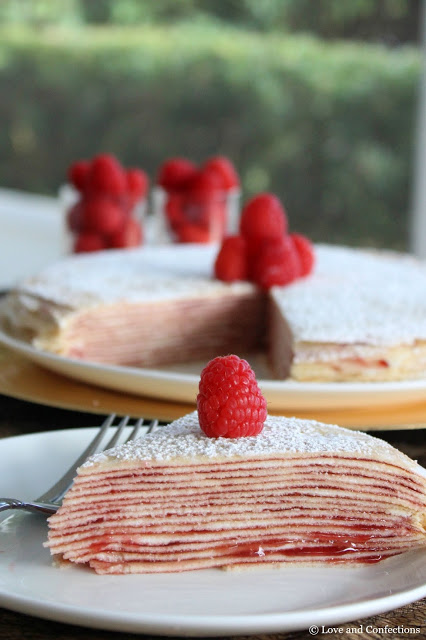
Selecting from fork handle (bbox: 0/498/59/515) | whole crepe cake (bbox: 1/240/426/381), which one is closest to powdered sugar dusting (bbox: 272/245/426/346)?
whole crepe cake (bbox: 1/240/426/381)

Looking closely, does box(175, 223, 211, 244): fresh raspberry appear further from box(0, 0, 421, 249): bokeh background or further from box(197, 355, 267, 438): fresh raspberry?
box(0, 0, 421, 249): bokeh background

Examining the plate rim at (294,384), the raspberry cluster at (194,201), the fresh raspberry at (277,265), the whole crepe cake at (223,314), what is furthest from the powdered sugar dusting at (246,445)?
the raspberry cluster at (194,201)

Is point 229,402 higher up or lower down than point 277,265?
higher up

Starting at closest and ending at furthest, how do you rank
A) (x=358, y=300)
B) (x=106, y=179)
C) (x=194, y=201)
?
(x=358, y=300) → (x=106, y=179) → (x=194, y=201)

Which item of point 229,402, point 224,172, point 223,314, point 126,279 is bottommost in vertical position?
point 223,314

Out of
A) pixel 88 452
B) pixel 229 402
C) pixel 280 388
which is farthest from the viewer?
pixel 280 388

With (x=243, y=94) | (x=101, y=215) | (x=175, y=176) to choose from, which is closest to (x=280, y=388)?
(x=101, y=215)

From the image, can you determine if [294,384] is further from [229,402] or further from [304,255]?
[304,255]
